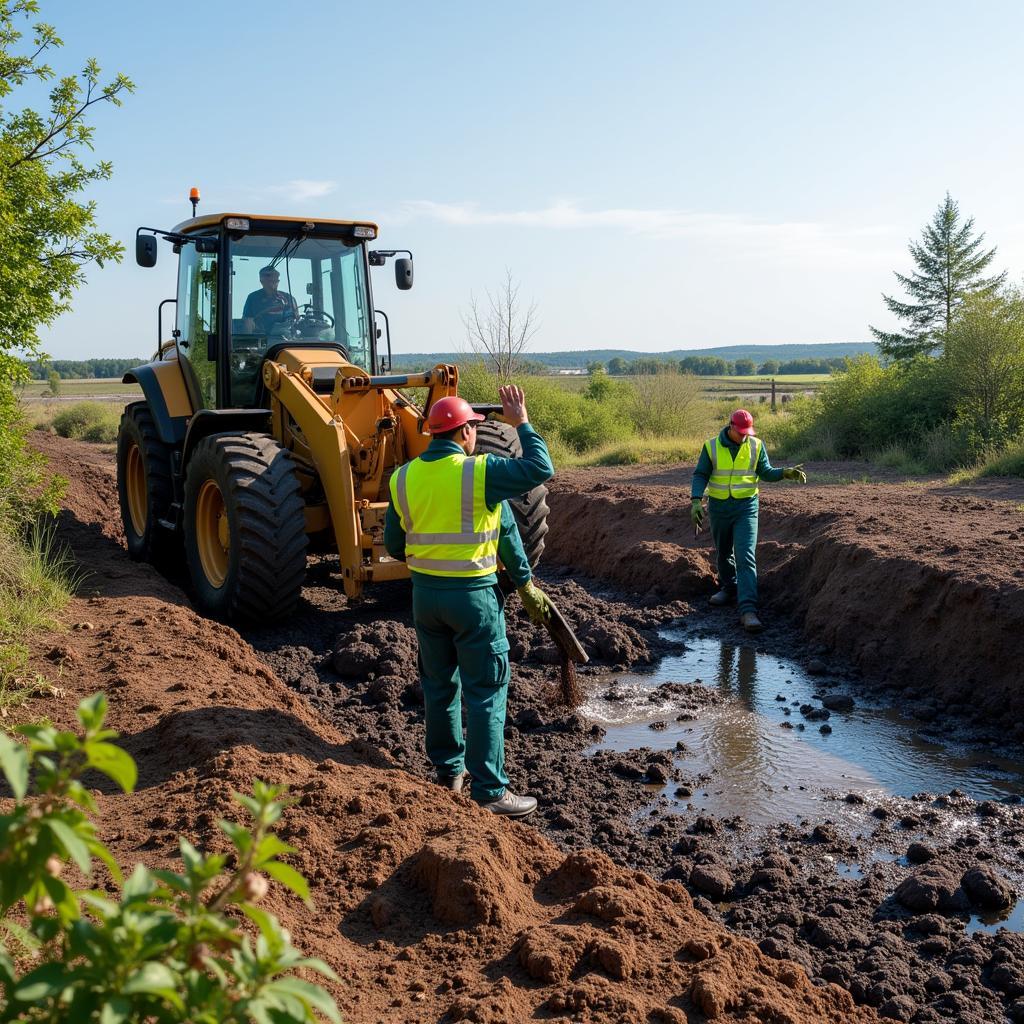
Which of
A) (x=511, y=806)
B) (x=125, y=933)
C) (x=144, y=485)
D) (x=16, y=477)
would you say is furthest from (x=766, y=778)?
(x=144, y=485)

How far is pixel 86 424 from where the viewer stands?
3281 centimetres

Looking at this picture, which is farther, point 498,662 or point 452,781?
point 452,781

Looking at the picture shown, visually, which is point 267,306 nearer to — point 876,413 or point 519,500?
point 519,500

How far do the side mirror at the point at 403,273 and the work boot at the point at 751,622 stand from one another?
4.54 m

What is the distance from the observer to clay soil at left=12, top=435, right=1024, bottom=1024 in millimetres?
3693

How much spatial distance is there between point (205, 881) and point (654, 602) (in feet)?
31.3

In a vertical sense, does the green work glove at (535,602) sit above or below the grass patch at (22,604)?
above

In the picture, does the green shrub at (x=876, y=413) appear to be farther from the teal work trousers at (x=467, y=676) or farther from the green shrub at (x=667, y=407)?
the teal work trousers at (x=467, y=676)

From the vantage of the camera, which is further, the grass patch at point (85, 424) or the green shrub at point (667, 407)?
the grass patch at point (85, 424)

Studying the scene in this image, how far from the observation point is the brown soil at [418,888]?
3.46 meters

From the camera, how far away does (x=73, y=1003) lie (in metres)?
1.61

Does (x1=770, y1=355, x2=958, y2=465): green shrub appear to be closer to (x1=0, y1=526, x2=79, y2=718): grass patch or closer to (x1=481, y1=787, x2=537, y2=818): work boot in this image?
(x1=481, y1=787, x2=537, y2=818): work boot

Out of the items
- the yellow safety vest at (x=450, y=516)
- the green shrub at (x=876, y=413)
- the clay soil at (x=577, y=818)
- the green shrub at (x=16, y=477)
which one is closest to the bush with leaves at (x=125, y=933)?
the clay soil at (x=577, y=818)

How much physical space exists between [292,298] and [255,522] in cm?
257
